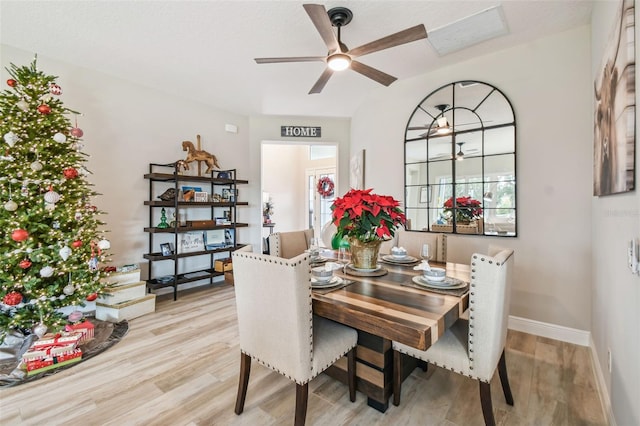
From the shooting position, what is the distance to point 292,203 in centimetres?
772

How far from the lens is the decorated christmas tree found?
7.45 feet

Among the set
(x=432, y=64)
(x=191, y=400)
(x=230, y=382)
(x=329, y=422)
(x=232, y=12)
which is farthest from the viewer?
(x=432, y=64)

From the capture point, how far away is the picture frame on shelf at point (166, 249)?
3.72m

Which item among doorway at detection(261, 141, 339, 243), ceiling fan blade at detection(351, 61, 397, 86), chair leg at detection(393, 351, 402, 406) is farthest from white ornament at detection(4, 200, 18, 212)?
doorway at detection(261, 141, 339, 243)

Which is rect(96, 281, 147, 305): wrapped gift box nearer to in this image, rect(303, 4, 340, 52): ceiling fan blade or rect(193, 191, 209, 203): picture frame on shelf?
rect(193, 191, 209, 203): picture frame on shelf

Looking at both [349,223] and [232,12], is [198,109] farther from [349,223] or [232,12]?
[349,223]

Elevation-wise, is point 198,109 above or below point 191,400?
above

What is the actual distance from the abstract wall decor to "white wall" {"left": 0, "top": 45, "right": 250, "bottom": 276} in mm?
4341

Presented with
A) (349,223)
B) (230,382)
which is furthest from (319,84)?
(230,382)

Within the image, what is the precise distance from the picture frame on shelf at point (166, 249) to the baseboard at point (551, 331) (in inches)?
157

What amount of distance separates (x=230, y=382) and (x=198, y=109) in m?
3.73

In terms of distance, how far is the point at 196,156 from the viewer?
158 inches

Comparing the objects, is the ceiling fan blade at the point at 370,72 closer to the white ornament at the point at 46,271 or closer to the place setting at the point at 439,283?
the place setting at the point at 439,283

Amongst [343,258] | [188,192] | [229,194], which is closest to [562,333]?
[343,258]
